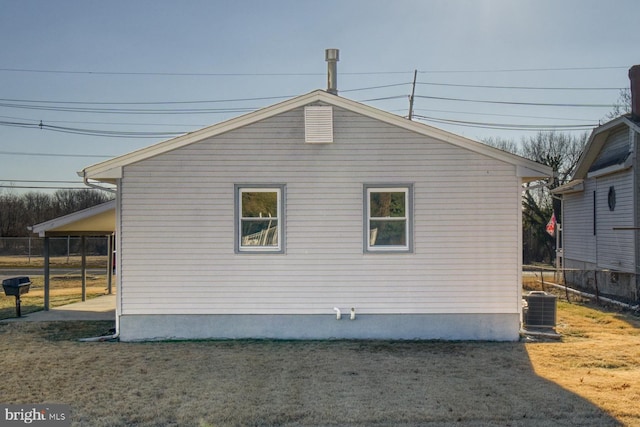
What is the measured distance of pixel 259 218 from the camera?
1056 cm

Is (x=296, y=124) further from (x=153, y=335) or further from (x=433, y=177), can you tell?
(x=153, y=335)

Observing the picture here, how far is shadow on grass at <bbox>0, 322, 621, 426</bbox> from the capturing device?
6.20 meters

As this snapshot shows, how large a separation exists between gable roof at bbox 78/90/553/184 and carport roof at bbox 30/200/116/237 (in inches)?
78.4

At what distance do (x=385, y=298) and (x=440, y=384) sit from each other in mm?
3158

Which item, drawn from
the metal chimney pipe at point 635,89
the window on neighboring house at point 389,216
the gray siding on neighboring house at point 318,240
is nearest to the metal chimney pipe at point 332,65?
the gray siding on neighboring house at point 318,240

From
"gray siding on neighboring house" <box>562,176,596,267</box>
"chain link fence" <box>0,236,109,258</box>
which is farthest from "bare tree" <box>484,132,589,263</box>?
"chain link fence" <box>0,236,109,258</box>

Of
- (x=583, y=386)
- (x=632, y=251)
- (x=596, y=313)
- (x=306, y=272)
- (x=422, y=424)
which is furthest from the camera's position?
(x=632, y=251)

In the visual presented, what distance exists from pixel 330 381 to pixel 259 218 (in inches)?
150

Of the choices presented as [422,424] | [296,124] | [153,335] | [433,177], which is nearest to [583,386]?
[422,424]

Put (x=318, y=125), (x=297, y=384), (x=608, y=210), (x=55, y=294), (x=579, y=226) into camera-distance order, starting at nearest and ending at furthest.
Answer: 1. (x=297, y=384)
2. (x=318, y=125)
3. (x=608, y=210)
4. (x=55, y=294)
5. (x=579, y=226)

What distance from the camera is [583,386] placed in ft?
24.0

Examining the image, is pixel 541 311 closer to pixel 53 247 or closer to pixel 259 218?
pixel 259 218

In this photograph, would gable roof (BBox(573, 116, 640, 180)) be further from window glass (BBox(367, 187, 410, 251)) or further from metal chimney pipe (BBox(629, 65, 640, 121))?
window glass (BBox(367, 187, 410, 251))

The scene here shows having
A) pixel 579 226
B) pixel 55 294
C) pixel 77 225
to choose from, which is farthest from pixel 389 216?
pixel 55 294
